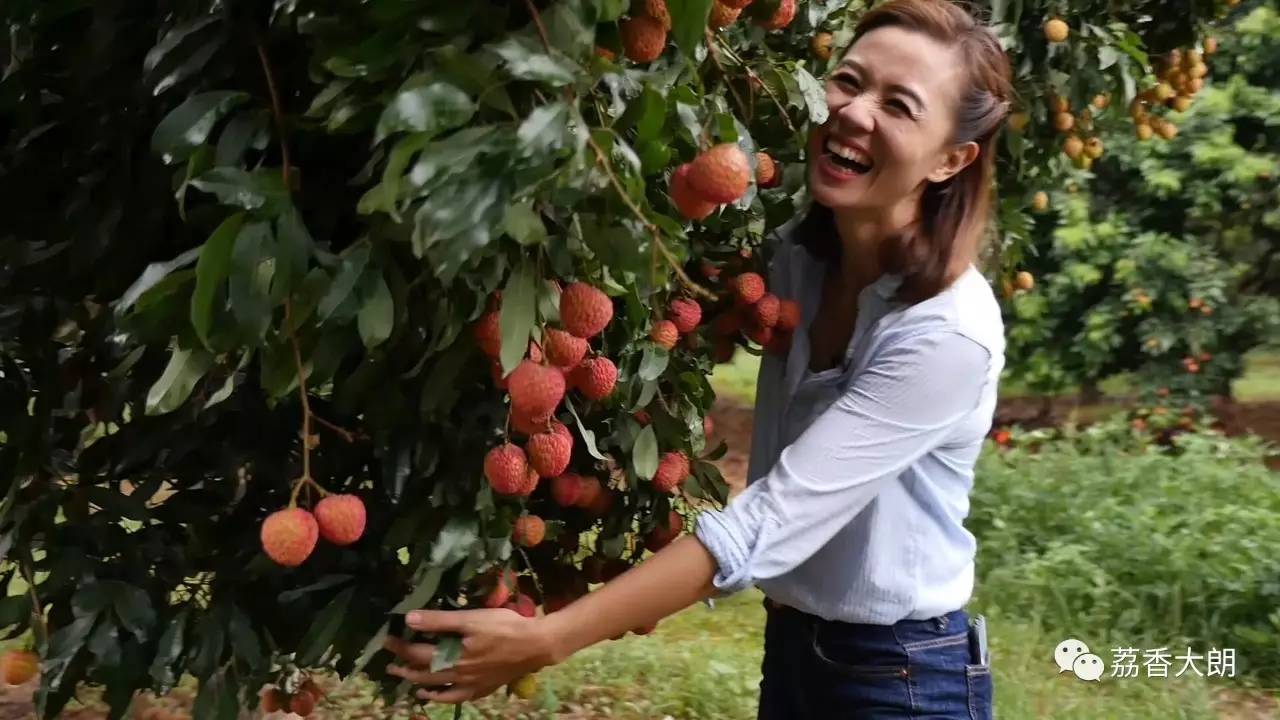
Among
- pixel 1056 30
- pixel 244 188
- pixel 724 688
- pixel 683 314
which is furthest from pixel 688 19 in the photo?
pixel 724 688

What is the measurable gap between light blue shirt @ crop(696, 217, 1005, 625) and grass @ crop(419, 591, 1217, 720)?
134 centimetres

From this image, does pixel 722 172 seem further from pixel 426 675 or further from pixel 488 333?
pixel 426 675

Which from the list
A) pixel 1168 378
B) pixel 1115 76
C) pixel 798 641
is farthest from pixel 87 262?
pixel 1168 378

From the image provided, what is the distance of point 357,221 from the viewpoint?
771 millimetres

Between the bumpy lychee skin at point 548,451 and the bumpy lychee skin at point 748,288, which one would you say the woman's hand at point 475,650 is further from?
the bumpy lychee skin at point 748,288

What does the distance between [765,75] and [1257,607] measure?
237 cm

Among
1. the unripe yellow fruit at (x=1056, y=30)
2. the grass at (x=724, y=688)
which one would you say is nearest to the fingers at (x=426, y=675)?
the unripe yellow fruit at (x=1056, y=30)

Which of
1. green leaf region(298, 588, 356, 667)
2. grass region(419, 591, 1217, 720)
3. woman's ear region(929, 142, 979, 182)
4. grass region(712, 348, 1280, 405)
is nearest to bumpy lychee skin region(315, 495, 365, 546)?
green leaf region(298, 588, 356, 667)

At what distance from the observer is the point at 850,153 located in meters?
0.98

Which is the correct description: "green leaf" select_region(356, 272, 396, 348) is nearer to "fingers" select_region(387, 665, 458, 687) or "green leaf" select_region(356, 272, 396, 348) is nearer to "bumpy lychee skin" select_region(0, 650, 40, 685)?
"fingers" select_region(387, 665, 458, 687)

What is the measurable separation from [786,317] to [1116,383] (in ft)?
17.0

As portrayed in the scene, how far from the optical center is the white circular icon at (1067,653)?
2.67 meters

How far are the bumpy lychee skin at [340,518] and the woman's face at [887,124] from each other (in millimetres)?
473

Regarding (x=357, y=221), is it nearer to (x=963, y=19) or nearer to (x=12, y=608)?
(x=12, y=608)
